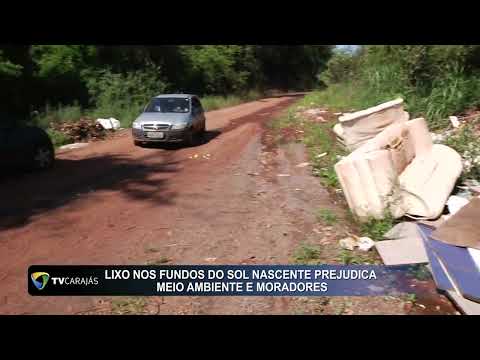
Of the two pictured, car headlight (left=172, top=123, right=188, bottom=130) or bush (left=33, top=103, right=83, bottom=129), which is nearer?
car headlight (left=172, top=123, right=188, bottom=130)

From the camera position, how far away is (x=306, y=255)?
485 centimetres

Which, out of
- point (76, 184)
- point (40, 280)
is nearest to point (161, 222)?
point (40, 280)

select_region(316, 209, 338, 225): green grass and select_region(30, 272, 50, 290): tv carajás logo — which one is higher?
select_region(30, 272, 50, 290): tv carajás logo

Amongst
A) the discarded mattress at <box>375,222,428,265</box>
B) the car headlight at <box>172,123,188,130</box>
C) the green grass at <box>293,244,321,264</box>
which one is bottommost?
the green grass at <box>293,244,321,264</box>

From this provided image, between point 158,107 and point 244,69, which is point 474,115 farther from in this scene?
point 244,69

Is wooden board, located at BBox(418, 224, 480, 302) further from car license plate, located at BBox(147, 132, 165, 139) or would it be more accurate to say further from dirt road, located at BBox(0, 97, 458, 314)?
car license plate, located at BBox(147, 132, 165, 139)

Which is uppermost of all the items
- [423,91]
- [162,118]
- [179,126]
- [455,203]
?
[423,91]

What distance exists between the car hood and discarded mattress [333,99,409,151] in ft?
16.1

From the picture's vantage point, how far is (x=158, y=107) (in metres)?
12.2

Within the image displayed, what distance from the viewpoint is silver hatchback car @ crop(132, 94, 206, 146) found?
11.4m

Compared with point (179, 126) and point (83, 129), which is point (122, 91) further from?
point (179, 126)

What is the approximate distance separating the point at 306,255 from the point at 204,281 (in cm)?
153

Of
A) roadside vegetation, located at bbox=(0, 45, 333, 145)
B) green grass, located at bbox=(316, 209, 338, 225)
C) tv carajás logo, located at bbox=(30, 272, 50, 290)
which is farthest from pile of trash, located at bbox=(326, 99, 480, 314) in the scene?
tv carajás logo, located at bbox=(30, 272, 50, 290)
